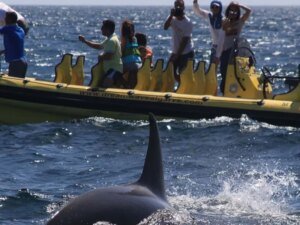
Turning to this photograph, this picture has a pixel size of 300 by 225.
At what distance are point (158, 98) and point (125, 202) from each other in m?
8.16

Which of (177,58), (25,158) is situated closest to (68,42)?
(177,58)

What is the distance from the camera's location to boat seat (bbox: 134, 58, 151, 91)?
1678cm

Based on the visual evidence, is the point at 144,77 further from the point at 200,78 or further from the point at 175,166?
the point at 175,166

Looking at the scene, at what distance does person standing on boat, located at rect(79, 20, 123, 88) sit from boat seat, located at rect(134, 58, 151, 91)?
0.31 m

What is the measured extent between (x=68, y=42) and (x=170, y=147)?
119ft

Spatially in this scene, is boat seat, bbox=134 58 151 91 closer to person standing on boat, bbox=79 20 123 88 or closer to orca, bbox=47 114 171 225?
person standing on boat, bbox=79 20 123 88

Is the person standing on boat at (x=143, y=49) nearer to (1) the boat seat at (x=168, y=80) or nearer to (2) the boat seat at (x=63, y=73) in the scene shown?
(1) the boat seat at (x=168, y=80)

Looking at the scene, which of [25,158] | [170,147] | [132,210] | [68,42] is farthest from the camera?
[68,42]

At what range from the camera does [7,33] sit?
1666 centimetres

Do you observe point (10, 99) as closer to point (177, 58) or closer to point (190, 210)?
point (177, 58)

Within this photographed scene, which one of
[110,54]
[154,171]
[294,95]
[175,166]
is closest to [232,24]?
[294,95]

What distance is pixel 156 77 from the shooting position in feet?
56.5


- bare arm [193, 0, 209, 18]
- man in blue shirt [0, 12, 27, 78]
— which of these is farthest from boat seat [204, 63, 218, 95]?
man in blue shirt [0, 12, 27, 78]

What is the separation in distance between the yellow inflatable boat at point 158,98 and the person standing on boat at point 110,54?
179mm
